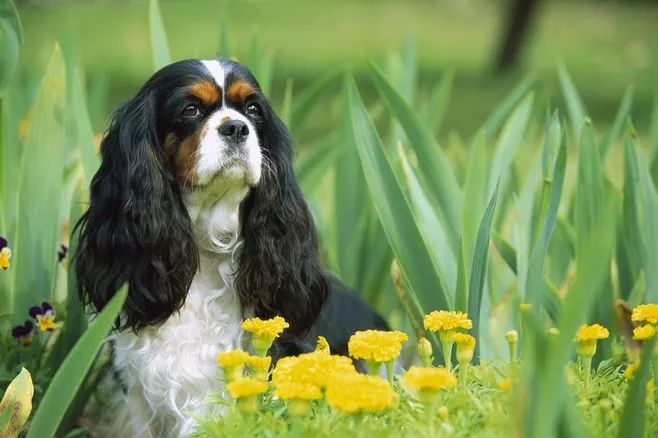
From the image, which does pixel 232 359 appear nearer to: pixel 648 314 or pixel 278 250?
pixel 648 314

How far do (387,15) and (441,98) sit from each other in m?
12.4

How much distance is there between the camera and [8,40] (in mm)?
2744

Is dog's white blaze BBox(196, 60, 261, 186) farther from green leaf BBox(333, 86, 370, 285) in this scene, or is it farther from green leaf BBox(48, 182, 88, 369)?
green leaf BBox(333, 86, 370, 285)

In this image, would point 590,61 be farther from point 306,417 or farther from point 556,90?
point 306,417

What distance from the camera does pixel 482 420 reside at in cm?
176

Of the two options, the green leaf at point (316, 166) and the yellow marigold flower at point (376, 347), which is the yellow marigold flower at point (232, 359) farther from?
the green leaf at point (316, 166)

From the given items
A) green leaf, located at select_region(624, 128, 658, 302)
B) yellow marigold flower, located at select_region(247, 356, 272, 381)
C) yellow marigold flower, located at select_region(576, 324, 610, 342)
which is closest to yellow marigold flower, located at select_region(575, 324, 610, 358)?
yellow marigold flower, located at select_region(576, 324, 610, 342)

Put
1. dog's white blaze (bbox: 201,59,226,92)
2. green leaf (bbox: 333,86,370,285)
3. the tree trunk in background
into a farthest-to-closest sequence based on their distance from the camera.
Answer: the tree trunk in background < green leaf (bbox: 333,86,370,285) < dog's white blaze (bbox: 201,59,226,92)

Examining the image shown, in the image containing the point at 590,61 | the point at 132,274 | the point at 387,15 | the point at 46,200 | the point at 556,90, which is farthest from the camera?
the point at 387,15

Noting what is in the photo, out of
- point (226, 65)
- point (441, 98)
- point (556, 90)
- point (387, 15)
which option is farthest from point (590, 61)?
point (226, 65)

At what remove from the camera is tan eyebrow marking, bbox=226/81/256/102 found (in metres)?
2.62

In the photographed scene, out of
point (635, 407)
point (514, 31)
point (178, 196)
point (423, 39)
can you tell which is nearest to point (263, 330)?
point (635, 407)

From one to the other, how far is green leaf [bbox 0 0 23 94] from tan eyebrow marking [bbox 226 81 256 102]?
0.57 m

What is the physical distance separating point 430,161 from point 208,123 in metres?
0.58
